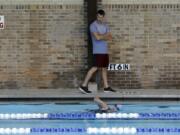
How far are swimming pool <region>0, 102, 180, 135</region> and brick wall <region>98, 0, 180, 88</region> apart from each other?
1948 mm

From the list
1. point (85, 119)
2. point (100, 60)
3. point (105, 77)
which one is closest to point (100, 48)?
point (100, 60)

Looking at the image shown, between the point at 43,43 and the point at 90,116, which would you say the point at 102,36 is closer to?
the point at 43,43

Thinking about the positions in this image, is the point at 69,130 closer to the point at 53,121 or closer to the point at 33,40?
the point at 53,121

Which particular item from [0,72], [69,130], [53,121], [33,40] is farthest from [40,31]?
[69,130]

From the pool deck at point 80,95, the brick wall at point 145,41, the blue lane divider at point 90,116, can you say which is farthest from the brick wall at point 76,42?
Answer: the blue lane divider at point 90,116

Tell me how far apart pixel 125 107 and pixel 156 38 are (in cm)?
294

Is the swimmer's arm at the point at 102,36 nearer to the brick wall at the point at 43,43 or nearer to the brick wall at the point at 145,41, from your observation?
the brick wall at the point at 145,41

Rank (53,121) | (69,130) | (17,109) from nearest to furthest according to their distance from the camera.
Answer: (69,130)
(53,121)
(17,109)

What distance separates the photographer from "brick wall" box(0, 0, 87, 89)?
13430 mm

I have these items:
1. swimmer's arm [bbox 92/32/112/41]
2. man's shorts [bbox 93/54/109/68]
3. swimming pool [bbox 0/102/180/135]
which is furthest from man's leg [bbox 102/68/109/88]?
swimming pool [bbox 0/102/180/135]

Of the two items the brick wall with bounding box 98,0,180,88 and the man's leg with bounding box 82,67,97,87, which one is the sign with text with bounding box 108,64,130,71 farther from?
the man's leg with bounding box 82,67,97,87

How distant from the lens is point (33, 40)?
13445 mm

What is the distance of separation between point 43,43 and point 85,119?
13.6 feet

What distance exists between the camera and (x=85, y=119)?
9.73m
